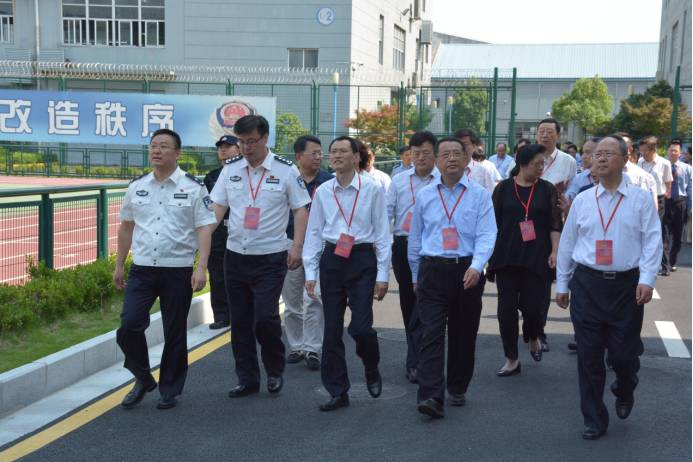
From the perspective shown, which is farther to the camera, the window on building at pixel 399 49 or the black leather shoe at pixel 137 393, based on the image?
the window on building at pixel 399 49

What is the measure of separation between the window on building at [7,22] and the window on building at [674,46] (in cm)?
3281

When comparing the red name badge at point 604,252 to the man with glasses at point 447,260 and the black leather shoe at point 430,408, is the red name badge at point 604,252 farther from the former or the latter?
the black leather shoe at point 430,408

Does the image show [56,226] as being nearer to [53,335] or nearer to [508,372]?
[53,335]

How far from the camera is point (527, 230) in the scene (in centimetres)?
695

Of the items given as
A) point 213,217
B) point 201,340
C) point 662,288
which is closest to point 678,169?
point 662,288

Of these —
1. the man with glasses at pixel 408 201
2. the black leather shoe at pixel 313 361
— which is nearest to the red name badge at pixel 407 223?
the man with glasses at pixel 408 201

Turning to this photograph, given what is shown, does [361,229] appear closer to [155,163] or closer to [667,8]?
[155,163]

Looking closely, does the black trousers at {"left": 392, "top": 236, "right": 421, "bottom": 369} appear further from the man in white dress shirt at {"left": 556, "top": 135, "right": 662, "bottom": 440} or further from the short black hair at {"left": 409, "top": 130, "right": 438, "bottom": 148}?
the man in white dress shirt at {"left": 556, "top": 135, "right": 662, "bottom": 440}

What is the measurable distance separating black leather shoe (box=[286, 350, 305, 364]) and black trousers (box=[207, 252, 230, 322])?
142cm

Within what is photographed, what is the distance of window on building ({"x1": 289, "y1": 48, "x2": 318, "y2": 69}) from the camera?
4103 cm

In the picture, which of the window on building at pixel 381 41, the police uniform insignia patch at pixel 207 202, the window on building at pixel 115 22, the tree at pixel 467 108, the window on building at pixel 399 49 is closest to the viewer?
the police uniform insignia patch at pixel 207 202

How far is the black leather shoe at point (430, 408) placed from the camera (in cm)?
579

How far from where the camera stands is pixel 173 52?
135 ft

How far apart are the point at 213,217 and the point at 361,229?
3.38 ft
